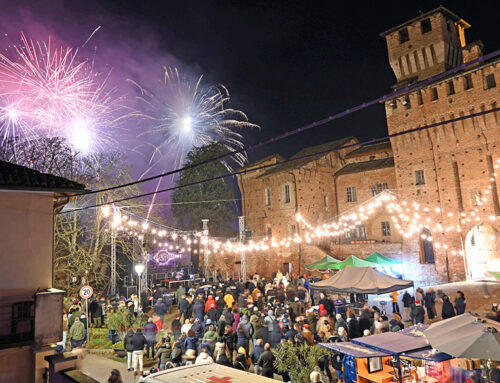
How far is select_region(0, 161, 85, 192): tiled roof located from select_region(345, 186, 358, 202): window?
24902mm

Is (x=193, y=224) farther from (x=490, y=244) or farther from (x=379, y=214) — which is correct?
(x=490, y=244)

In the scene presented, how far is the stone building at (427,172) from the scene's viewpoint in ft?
67.6

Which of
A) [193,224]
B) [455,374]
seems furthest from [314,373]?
[193,224]

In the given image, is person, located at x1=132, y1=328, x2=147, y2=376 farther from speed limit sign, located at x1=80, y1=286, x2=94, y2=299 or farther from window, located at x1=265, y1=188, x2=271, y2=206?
window, located at x1=265, y1=188, x2=271, y2=206

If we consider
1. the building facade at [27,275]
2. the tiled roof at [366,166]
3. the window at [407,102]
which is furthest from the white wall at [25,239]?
the tiled roof at [366,166]

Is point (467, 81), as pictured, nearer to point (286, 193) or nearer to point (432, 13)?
point (432, 13)

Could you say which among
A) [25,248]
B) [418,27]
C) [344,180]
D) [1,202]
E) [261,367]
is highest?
[418,27]

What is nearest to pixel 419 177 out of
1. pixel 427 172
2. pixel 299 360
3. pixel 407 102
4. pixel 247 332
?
pixel 427 172

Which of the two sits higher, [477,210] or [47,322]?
[477,210]

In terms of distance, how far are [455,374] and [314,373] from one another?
262cm

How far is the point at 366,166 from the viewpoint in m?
29.2

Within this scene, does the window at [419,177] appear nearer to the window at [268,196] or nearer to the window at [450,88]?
the window at [450,88]

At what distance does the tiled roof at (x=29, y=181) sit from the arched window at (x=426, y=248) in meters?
21.4

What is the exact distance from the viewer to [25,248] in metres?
7.62
